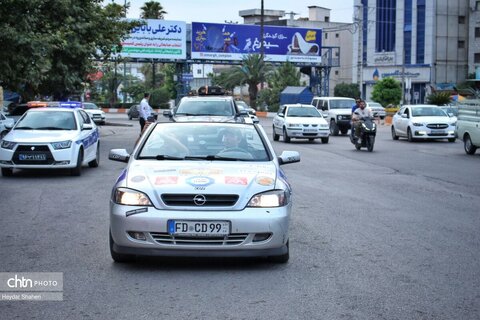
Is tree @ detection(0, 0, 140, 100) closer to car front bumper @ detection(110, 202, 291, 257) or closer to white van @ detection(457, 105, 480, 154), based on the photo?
white van @ detection(457, 105, 480, 154)

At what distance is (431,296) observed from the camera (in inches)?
246

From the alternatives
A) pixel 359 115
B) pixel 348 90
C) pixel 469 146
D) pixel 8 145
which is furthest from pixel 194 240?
pixel 348 90

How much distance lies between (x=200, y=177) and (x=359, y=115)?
62.8ft

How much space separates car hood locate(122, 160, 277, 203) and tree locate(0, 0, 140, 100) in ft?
56.7

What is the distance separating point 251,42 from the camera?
70.0 m

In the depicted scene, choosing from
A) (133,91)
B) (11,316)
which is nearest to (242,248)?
(11,316)

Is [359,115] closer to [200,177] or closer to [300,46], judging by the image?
[200,177]

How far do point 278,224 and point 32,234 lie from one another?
359 centimetres

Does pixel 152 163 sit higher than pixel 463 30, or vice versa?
pixel 463 30

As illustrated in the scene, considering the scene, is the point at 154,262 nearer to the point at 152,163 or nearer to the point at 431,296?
the point at 152,163

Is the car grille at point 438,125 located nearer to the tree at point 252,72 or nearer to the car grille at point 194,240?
the car grille at point 194,240

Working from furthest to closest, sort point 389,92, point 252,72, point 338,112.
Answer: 1. point 252,72
2. point 389,92
3. point 338,112

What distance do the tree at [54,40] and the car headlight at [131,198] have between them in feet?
57.6

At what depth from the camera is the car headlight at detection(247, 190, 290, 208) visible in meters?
7.15
